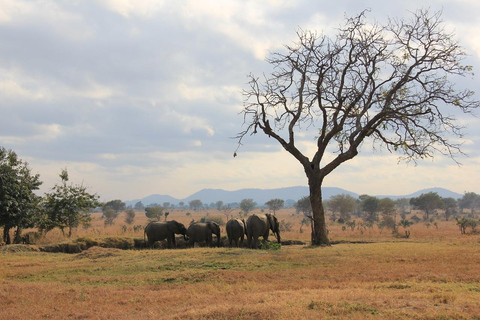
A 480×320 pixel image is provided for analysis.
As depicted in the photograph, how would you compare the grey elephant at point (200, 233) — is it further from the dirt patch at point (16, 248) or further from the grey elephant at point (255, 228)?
the dirt patch at point (16, 248)

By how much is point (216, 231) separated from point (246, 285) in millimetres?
13930

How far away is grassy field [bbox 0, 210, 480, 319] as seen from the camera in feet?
25.8

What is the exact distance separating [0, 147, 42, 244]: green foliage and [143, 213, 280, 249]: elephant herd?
7616mm

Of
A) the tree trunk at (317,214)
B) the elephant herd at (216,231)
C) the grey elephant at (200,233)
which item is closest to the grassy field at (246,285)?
the tree trunk at (317,214)

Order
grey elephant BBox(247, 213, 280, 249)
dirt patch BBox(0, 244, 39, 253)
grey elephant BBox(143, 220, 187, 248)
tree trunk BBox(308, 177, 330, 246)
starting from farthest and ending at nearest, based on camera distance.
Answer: grey elephant BBox(143, 220, 187, 248) → grey elephant BBox(247, 213, 280, 249) → tree trunk BBox(308, 177, 330, 246) → dirt patch BBox(0, 244, 39, 253)

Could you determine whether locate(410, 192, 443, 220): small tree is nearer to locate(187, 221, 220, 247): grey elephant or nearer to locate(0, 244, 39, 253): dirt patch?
locate(187, 221, 220, 247): grey elephant

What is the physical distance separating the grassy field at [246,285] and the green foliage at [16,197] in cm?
600

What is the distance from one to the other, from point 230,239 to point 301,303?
622 inches

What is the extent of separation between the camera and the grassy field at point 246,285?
787 cm

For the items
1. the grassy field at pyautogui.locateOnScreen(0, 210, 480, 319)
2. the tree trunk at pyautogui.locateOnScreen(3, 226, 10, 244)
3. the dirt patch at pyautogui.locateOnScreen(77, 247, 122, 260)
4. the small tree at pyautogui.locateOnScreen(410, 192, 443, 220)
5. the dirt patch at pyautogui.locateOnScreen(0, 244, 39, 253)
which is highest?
the small tree at pyautogui.locateOnScreen(410, 192, 443, 220)

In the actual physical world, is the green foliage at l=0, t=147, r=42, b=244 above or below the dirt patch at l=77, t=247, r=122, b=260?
above

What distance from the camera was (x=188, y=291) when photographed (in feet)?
35.2

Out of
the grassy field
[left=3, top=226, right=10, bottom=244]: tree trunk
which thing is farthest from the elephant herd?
[left=3, top=226, right=10, bottom=244]: tree trunk

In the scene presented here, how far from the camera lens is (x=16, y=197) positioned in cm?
2408
